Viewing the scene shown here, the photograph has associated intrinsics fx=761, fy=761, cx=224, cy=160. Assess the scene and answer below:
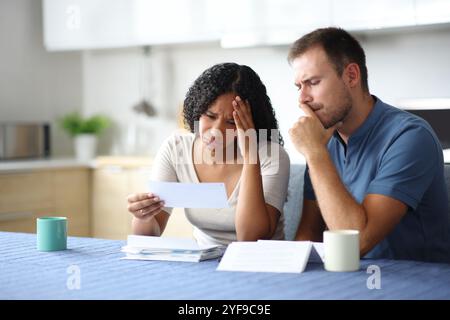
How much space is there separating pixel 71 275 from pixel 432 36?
2803 millimetres

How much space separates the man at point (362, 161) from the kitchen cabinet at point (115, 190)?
222cm

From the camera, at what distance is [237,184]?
2281mm

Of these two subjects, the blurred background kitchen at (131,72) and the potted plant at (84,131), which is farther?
the potted plant at (84,131)

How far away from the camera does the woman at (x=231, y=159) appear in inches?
85.1

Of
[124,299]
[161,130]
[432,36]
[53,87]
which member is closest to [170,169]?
[124,299]

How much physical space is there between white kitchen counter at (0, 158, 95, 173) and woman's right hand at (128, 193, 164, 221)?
231 cm

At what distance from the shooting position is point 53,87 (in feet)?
16.7

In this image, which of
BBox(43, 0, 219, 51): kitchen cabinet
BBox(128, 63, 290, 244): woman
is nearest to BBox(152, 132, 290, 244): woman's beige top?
BBox(128, 63, 290, 244): woman

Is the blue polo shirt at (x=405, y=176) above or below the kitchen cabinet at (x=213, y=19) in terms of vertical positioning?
below

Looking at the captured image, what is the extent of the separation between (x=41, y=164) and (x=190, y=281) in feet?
9.83

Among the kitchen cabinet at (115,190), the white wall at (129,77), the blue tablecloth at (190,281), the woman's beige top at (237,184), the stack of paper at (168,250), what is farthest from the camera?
the kitchen cabinet at (115,190)

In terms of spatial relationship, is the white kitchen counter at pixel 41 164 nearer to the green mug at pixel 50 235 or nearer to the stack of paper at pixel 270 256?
the green mug at pixel 50 235

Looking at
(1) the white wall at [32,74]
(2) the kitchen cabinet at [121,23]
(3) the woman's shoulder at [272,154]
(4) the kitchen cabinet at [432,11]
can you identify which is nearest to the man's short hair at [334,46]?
(3) the woman's shoulder at [272,154]

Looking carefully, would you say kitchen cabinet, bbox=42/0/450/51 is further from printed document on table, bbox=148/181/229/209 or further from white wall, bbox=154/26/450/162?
printed document on table, bbox=148/181/229/209
